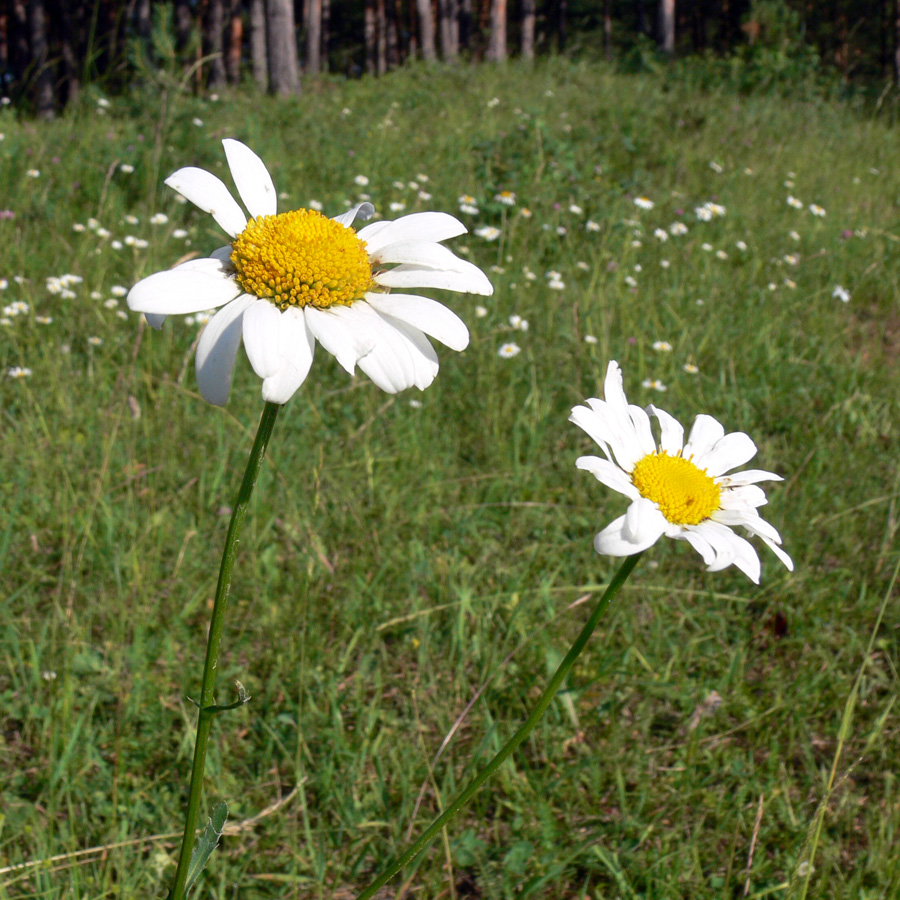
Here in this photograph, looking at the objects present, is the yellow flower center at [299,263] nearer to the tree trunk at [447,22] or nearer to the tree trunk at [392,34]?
the tree trunk at [447,22]

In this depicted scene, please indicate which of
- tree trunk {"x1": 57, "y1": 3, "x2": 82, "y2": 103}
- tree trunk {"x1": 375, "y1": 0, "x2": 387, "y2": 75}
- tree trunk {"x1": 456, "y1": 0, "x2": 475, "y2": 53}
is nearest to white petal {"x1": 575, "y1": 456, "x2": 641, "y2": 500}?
tree trunk {"x1": 57, "y1": 3, "x2": 82, "y2": 103}

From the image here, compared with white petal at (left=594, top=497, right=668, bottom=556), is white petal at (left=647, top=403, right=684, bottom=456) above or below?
below

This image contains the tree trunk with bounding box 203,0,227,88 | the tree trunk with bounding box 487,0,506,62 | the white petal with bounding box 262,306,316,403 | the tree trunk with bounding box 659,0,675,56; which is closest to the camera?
the white petal with bounding box 262,306,316,403

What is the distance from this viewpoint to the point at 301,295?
78 cm

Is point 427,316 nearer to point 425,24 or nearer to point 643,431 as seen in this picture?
point 643,431

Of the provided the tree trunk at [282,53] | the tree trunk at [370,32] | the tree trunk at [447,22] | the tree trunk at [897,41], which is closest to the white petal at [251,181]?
the tree trunk at [282,53]

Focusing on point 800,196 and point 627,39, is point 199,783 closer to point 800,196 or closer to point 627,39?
point 800,196

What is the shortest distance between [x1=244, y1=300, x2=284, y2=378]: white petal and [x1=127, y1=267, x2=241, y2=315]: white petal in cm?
5

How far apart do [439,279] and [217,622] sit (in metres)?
0.41

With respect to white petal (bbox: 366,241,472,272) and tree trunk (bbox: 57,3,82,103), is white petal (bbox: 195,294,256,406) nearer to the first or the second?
white petal (bbox: 366,241,472,272)

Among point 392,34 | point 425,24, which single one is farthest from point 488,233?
point 392,34

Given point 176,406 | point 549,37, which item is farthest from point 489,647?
point 549,37

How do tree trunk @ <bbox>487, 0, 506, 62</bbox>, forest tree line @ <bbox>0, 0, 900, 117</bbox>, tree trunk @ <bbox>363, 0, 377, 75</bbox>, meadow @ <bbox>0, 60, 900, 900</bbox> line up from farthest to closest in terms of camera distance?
1. tree trunk @ <bbox>363, 0, 377, 75</bbox>
2. tree trunk @ <bbox>487, 0, 506, 62</bbox>
3. forest tree line @ <bbox>0, 0, 900, 117</bbox>
4. meadow @ <bbox>0, 60, 900, 900</bbox>

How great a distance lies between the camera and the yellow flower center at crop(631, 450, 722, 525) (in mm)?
935
